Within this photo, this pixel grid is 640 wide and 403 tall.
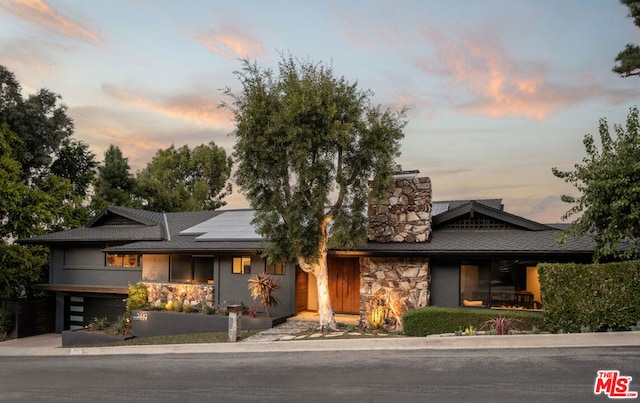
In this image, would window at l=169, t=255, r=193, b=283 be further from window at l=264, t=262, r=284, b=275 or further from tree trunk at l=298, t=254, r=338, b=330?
tree trunk at l=298, t=254, r=338, b=330

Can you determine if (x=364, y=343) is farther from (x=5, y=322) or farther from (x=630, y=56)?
(x=5, y=322)

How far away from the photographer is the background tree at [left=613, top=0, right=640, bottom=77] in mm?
16859

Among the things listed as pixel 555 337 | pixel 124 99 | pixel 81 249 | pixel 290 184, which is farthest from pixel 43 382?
pixel 124 99

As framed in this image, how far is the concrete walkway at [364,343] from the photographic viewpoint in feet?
35.2

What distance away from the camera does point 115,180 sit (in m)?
37.1

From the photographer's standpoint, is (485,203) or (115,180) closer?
(485,203)

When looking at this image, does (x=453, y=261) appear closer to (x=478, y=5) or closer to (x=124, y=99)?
(x=478, y=5)

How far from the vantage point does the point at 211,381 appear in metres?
9.46

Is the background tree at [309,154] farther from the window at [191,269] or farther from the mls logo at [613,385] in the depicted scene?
the mls logo at [613,385]

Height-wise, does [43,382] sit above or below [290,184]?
below

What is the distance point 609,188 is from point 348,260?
1050 centimetres

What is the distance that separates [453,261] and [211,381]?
9.48 m

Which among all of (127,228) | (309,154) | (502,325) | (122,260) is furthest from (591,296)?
(127,228)

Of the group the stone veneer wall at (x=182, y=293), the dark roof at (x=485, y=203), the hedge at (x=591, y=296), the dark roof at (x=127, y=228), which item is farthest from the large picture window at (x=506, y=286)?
the dark roof at (x=127, y=228)
